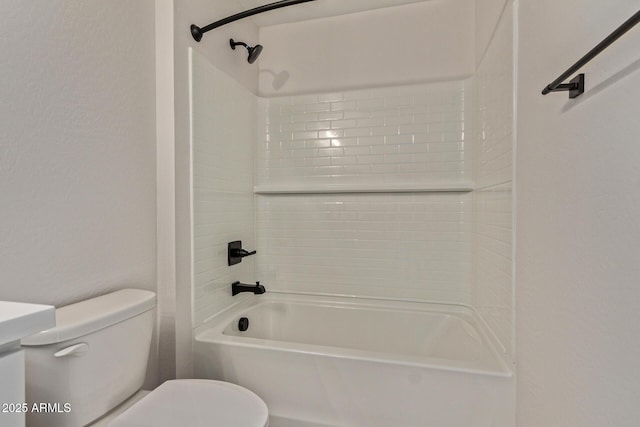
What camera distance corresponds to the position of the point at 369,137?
202cm

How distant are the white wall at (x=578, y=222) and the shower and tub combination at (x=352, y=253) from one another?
19 cm

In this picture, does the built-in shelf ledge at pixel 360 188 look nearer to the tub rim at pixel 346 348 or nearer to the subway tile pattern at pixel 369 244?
the subway tile pattern at pixel 369 244

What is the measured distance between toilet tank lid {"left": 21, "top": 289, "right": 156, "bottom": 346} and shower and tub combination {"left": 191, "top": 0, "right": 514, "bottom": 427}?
0.40 meters

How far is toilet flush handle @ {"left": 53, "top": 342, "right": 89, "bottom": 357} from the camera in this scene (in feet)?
2.75

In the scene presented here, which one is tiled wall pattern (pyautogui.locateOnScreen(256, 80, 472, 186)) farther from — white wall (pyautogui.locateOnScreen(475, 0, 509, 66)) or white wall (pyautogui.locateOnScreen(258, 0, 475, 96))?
white wall (pyautogui.locateOnScreen(475, 0, 509, 66))

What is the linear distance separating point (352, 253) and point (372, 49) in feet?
4.43

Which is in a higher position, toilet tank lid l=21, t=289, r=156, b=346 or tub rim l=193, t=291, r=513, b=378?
toilet tank lid l=21, t=289, r=156, b=346

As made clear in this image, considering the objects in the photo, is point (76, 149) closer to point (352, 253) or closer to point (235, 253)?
point (235, 253)

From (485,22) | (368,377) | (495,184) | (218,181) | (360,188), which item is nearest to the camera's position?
(368,377)

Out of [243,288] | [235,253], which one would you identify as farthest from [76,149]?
[243,288]

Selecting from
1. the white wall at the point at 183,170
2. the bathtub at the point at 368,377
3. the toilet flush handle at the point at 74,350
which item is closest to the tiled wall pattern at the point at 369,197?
the bathtub at the point at 368,377

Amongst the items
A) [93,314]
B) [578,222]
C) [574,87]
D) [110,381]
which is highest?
[574,87]

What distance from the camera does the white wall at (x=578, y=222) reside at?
59cm

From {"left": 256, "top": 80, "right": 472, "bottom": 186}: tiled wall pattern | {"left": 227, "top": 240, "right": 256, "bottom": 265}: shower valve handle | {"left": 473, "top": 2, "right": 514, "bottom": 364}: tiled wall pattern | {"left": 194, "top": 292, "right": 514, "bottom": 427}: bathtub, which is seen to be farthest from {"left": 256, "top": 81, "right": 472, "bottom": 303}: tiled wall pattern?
{"left": 194, "top": 292, "right": 514, "bottom": 427}: bathtub
